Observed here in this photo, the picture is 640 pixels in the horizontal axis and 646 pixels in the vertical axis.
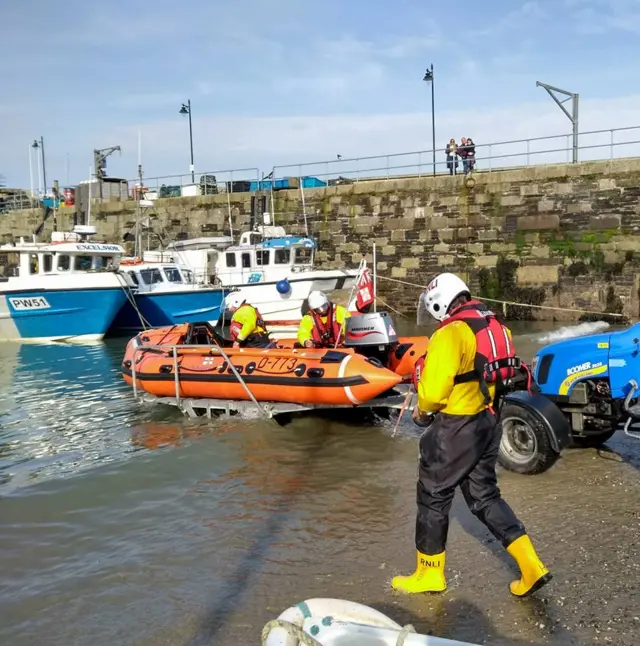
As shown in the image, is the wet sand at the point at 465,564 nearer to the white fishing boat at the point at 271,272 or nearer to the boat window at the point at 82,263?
the white fishing boat at the point at 271,272

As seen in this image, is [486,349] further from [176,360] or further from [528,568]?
[176,360]

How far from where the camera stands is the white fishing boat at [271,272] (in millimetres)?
18500

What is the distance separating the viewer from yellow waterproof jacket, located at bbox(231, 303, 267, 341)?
889 cm

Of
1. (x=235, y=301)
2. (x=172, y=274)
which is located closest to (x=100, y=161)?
(x=172, y=274)

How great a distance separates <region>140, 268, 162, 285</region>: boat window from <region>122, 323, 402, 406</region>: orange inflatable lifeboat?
10581 mm

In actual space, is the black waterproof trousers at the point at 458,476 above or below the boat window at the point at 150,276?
below

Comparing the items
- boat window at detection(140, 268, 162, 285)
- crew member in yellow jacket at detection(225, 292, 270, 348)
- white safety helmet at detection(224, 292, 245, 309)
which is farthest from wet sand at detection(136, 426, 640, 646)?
boat window at detection(140, 268, 162, 285)

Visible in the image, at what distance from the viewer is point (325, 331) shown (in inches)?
333

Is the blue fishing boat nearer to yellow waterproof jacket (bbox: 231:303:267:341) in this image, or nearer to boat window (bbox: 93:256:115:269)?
boat window (bbox: 93:256:115:269)

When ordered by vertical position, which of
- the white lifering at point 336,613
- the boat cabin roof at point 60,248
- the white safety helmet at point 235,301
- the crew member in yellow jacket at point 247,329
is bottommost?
the white lifering at point 336,613

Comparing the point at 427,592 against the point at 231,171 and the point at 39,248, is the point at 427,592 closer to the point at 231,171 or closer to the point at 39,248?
the point at 39,248

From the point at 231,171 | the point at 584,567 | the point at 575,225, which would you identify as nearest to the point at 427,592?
the point at 584,567

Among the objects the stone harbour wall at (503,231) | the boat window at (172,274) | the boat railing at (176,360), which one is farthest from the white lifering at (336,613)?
the boat window at (172,274)

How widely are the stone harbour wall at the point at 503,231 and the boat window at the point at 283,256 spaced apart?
255cm
